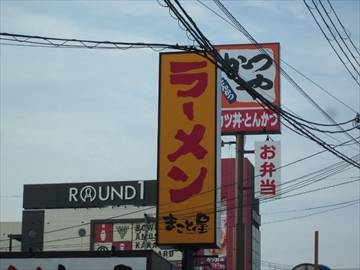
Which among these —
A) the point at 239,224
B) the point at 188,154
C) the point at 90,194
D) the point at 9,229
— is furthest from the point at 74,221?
the point at 188,154

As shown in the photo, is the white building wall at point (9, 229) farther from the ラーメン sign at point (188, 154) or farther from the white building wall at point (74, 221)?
the ラーメン sign at point (188, 154)

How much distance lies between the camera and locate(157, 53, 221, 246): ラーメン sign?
23406 millimetres

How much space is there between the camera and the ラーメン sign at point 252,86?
120ft

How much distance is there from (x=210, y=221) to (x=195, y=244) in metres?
0.84

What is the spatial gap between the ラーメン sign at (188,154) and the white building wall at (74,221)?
3399 centimetres

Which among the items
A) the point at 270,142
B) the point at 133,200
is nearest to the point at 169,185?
the point at 270,142

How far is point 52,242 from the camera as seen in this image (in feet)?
197

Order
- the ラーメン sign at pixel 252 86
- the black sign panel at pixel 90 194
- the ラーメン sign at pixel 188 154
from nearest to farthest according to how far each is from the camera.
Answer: the ラーメン sign at pixel 188 154
the ラーメン sign at pixel 252 86
the black sign panel at pixel 90 194

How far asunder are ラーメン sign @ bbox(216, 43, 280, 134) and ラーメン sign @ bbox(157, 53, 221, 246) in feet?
38.9

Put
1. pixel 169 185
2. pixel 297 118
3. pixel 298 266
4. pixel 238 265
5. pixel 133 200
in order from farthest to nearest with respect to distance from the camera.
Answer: pixel 133 200 < pixel 238 265 < pixel 169 185 < pixel 298 266 < pixel 297 118

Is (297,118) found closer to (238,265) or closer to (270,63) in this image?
(238,265)

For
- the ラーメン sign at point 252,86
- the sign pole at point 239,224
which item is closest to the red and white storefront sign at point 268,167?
the ラーメン sign at point 252,86

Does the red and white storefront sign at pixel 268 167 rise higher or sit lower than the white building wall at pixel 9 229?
higher

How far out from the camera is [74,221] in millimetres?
59781
